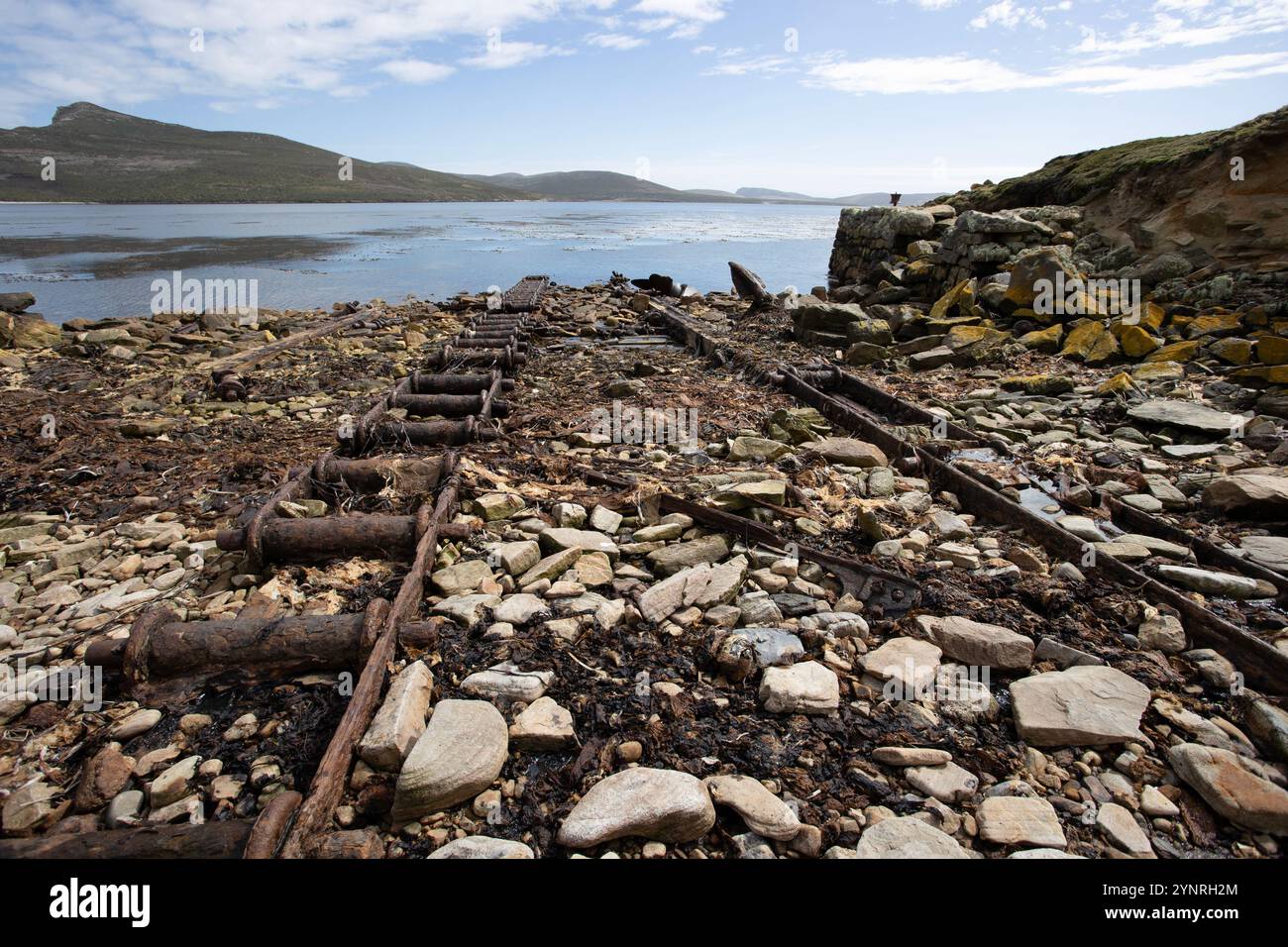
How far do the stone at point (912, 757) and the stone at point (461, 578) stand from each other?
6.86ft

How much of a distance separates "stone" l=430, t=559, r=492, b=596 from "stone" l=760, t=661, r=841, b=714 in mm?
1589

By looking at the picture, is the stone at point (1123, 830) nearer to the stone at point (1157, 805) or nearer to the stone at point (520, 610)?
the stone at point (1157, 805)

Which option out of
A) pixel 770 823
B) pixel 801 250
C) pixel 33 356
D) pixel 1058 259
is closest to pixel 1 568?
pixel 770 823

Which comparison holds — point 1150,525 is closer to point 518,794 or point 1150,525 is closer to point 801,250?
point 518,794

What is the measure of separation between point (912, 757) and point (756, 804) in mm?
641

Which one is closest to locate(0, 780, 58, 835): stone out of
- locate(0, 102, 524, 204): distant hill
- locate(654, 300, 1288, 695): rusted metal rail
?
locate(654, 300, 1288, 695): rusted metal rail

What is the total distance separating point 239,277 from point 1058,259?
22.4 metres

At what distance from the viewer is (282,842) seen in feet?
5.94

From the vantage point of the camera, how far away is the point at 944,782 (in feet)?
7.19

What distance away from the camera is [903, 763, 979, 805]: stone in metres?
2.14

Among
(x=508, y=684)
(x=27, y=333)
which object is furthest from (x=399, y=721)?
(x=27, y=333)

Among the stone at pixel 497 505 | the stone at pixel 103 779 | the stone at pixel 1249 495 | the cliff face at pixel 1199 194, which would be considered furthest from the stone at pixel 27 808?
the cliff face at pixel 1199 194

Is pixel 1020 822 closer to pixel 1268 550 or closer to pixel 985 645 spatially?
pixel 985 645
